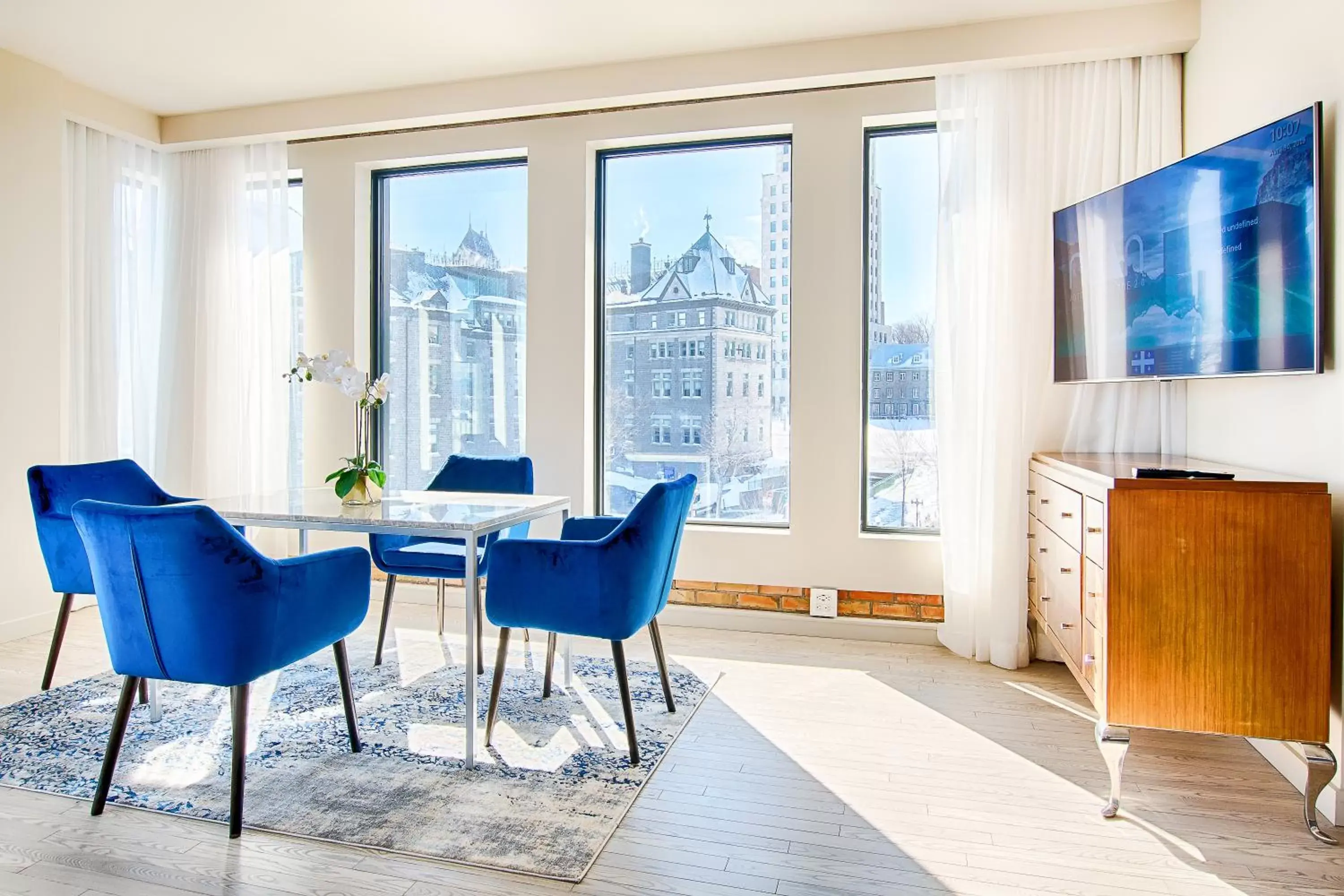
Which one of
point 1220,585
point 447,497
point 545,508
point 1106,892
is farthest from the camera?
point 447,497

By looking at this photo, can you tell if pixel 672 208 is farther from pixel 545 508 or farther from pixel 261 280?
pixel 261 280

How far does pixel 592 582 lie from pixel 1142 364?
2.18 meters

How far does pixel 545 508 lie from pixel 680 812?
1151 millimetres

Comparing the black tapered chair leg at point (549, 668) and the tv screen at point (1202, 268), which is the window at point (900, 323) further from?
the black tapered chair leg at point (549, 668)

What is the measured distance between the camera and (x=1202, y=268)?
108 inches

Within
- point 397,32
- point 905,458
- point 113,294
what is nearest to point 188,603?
point 397,32

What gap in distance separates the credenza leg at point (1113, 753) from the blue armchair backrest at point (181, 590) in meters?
2.27

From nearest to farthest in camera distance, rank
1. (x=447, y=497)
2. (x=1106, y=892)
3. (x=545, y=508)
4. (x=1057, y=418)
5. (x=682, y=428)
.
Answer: (x=1106, y=892) → (x=545, y=508) → (x=447, y=497) → (x=1057, y=418) → (x=682, y=428)

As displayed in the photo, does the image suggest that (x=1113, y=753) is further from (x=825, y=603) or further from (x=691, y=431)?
(x=691, y=431)

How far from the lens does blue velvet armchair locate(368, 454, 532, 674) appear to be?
11.2ft


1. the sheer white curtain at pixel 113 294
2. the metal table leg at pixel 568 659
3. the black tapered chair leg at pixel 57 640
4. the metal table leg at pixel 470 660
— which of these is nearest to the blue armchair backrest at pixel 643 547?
the metal table leg at pixel 470 660

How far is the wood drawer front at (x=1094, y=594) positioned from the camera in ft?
7.68

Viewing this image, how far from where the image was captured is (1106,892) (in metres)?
1.87

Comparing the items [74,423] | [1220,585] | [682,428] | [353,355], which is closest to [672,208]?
[682,428]
